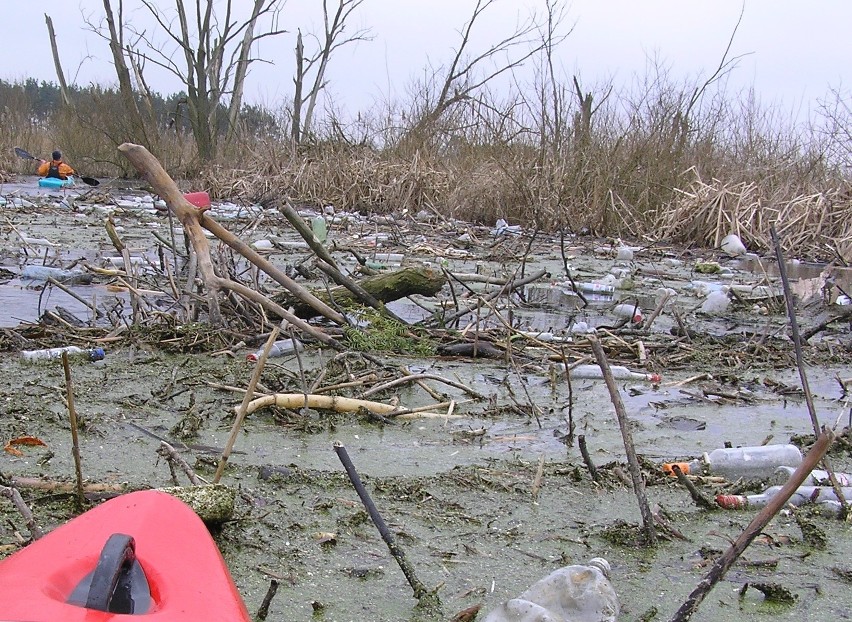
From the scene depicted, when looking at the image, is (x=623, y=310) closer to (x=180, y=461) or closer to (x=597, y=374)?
(x=597, y=374)

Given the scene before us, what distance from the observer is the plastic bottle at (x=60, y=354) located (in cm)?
366

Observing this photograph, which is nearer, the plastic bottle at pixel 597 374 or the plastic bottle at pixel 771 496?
the plastic bottle at pixel 771 496

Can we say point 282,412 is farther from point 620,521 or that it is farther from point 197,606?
point 197,606

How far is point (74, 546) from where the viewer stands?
1351 millimetres

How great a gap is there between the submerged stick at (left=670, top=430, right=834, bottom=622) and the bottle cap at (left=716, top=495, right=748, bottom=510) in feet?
3.10

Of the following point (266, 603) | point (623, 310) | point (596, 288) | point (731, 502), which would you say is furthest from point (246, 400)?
point (596, 288)

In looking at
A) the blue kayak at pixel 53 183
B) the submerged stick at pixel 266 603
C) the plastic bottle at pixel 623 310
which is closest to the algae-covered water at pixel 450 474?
Result: the submerged stick at pixel 266 603

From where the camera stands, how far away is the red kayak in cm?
115

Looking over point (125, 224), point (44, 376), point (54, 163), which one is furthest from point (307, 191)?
point (44, 376)

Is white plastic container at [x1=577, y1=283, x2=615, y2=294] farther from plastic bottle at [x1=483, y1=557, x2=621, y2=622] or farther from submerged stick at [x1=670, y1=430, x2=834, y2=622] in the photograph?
submerged stick at [x1=670, y1=430, x2=834, y2=622]

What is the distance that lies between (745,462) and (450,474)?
0.92 metres

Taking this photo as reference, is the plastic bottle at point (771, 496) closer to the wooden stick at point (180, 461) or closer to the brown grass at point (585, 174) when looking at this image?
the wooden stick at point (180, 461)

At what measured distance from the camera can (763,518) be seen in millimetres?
1358

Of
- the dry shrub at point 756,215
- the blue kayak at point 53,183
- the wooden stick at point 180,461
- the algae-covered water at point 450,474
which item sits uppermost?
the dry shrub at point 756,215
